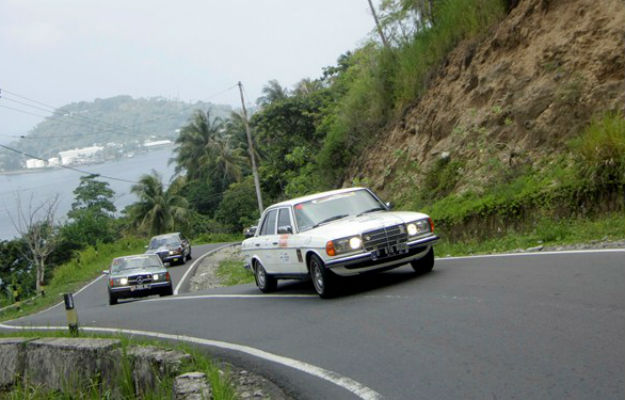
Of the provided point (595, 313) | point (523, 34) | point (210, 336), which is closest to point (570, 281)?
point (595, 313)

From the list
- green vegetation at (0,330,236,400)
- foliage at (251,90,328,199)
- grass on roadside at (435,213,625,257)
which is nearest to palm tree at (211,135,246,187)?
foliage at (251,90,328,199)

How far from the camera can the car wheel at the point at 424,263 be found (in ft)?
39.2

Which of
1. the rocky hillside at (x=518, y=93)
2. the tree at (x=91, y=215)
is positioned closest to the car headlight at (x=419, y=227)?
the rocky hillside at (x=518, y=93)

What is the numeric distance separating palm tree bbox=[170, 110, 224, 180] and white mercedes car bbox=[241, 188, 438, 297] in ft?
230

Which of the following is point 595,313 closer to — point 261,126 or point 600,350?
point 600,350

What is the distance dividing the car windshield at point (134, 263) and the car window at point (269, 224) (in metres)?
8.57

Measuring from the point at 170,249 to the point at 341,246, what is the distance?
2954 cm

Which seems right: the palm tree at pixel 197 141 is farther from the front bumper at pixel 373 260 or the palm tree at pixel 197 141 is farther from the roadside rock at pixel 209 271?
the front bumper at pixel 373 260

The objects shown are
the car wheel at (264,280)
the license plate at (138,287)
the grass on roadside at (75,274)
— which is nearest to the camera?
the car wheel at (264,280)

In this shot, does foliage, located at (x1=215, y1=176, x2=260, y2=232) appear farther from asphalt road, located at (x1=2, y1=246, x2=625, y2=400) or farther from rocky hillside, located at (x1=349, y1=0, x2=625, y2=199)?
asphalt road, located at (x1=2, y1=246, x2=625, y2=400)

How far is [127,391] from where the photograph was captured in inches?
304

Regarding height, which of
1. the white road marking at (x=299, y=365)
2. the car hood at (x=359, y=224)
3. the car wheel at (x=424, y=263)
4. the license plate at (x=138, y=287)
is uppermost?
the car hood at (x=359, y=224)

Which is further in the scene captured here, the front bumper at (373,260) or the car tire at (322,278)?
the car tire at (322,278)

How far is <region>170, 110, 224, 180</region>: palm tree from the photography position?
83.6m
